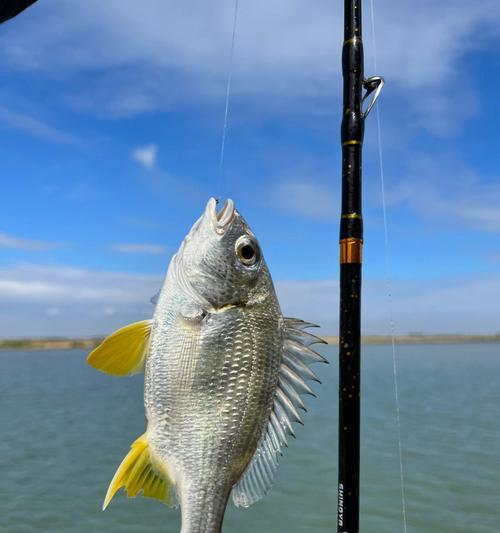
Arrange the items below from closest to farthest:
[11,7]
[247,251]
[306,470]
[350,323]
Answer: [247,251] → [350,323] → [11,7] → [306,470]

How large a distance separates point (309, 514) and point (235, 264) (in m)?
9.74

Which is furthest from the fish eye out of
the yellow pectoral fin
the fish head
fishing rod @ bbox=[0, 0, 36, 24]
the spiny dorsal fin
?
fishing rod @ bbox=[0, 0, 36, 24]

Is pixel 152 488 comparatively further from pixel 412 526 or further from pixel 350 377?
pixel 412 526

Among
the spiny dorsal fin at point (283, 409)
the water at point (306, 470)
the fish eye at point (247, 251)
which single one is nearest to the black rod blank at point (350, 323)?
the spiny dorsal fin at point (283, 409)

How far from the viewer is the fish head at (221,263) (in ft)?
7.06

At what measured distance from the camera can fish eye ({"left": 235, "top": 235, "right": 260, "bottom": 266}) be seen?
220cm

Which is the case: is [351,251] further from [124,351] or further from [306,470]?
[306,470]

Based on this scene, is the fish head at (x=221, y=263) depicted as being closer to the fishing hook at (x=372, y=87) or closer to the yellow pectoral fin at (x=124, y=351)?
the yellow pectoral fin at (x=124, y=351)

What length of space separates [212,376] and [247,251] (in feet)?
1.61

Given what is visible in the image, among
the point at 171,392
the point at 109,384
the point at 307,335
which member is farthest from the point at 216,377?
the point at 109,384

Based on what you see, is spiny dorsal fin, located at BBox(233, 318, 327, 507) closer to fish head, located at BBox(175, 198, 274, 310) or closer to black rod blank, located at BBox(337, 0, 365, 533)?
fish head, located at BBox(175, 198, 274, 310)

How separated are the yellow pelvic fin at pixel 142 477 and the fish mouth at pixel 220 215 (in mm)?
822

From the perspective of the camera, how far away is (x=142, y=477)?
212 cm

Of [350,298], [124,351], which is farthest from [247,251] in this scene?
[350,298]
